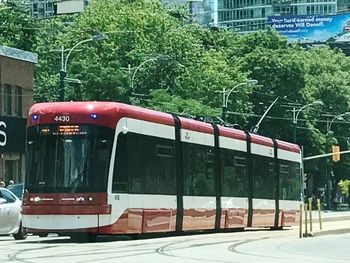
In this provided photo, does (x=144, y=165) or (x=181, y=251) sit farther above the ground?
(x=144, y=165)

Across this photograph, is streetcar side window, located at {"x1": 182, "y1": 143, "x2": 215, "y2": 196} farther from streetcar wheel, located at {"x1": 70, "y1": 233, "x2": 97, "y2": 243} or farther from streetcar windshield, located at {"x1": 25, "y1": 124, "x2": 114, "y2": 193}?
streetcar windshield, located at {"x1": 25, "y1": 124, "x2": 114, "y2": 193}

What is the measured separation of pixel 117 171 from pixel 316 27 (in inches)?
4462

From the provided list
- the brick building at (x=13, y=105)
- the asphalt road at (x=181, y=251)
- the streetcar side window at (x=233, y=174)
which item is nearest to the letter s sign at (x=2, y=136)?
the brick building at (x=13, y=105)

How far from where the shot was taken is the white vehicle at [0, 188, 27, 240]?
26812mm

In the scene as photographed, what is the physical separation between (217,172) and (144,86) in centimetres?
4492

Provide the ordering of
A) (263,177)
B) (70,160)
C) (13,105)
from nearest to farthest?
(70,160)
(263,177)
(13,105)

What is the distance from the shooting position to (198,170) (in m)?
27.6

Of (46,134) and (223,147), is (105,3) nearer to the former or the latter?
(223,147)

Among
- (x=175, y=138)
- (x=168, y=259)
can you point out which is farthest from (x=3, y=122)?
(x=168, y=259)

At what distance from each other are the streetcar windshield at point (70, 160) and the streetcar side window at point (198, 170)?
430 cm

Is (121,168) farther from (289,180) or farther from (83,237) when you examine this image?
(289,180)

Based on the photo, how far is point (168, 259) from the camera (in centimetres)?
1809

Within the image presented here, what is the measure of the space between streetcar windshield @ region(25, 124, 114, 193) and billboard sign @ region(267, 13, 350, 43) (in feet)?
359

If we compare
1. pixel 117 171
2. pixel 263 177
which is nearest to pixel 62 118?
pixel 117 171
